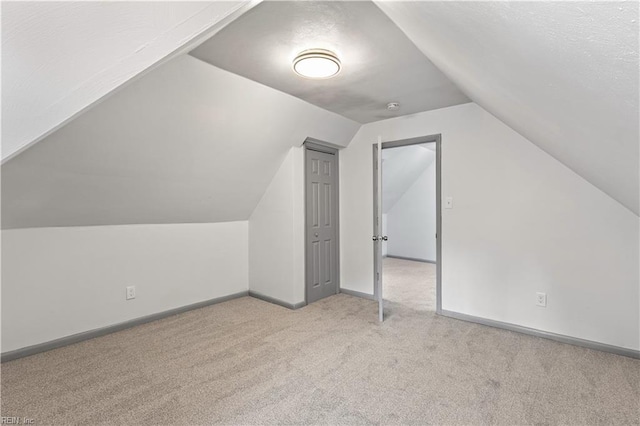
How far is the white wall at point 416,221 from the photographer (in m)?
6.61

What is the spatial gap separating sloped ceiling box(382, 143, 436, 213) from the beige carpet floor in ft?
10.6

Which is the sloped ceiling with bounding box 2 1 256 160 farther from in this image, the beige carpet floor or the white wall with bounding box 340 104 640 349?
the white wall with bounding box 340 104 640 349

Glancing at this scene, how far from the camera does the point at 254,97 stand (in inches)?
112

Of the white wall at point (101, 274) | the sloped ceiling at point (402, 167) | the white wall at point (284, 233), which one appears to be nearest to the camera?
the white wall at point (101, 274)

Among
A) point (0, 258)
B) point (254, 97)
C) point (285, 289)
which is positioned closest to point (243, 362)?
point (285, 289)

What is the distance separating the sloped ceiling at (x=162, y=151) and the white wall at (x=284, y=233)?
0.24m

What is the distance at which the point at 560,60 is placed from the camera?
89 centimetres

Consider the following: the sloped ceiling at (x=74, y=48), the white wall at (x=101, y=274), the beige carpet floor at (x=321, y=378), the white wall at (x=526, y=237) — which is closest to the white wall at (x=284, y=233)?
the white wall at (x=101, y=274)

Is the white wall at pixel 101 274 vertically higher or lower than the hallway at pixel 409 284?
higher

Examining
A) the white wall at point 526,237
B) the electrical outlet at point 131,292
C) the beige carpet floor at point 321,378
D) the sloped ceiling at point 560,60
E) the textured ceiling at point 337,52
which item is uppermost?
the textured ceiling at point 337,52

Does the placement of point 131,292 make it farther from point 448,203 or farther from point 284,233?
point 448,203

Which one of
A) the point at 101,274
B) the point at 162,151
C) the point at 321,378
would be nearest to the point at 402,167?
the point at 162,151

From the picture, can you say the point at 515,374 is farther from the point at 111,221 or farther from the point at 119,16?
the point at 111,221

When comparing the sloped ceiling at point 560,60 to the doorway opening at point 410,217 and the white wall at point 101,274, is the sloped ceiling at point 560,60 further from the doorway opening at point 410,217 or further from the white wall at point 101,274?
the doorway opening at point 410,217
